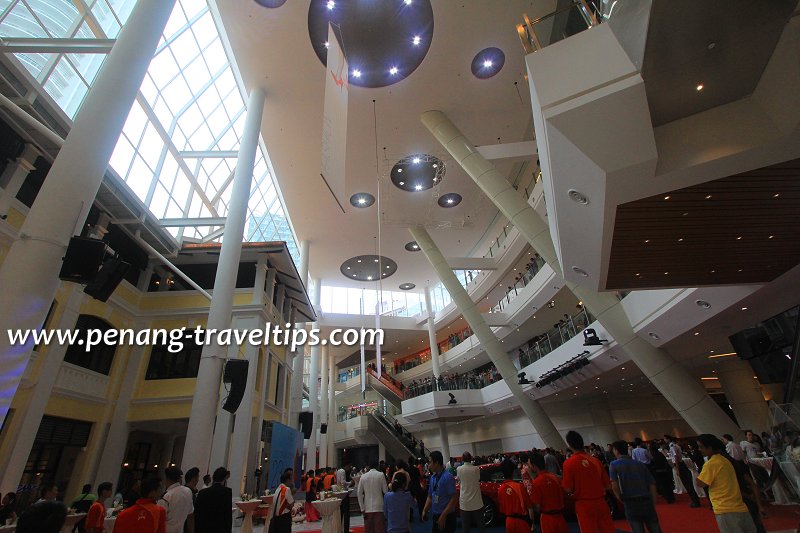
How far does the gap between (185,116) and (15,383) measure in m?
13.9

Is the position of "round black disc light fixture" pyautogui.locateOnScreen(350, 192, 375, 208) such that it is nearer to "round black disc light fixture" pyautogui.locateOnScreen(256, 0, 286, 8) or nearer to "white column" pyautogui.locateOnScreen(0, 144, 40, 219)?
"round black disc light fixture" pyautogui.locateOnScreen(256, 0, 286, 8)

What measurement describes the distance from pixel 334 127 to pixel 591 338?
11.0 meters

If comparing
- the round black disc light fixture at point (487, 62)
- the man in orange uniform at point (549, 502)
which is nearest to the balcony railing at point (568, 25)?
the man in orange uniform at point (549, 502)

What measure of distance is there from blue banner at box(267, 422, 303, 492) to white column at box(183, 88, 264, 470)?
184 inches

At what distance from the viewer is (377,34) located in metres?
15.3

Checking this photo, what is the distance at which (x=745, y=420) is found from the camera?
16.1m

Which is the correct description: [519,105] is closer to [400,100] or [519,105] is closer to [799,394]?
[400,100]

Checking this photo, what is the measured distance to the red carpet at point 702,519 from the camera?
6895mm

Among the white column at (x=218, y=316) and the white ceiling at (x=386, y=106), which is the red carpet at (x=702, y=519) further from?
the white ceiling at (x=386, y=106)

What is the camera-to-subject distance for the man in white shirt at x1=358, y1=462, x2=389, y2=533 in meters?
6.18

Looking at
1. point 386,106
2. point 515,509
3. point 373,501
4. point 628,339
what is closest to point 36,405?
point 373,501

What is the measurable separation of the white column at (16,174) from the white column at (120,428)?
23.7ft

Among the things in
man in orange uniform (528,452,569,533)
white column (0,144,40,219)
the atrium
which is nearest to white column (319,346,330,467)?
the atrium

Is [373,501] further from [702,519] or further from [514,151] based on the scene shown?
[514,151]
